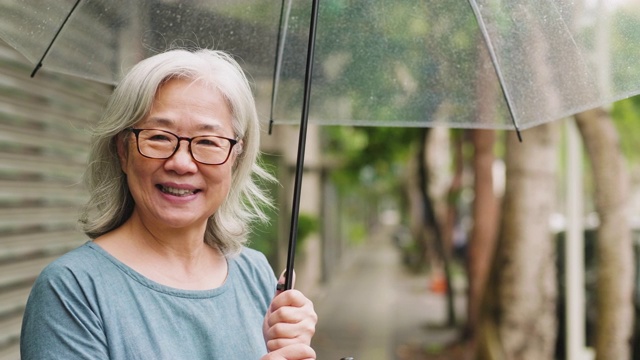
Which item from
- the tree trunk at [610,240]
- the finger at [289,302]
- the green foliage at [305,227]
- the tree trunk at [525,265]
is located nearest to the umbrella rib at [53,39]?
the finger at [289,302]

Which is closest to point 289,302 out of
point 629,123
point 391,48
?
point 391,48

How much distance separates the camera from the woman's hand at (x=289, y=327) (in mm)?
2076

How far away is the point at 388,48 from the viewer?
3330 mm

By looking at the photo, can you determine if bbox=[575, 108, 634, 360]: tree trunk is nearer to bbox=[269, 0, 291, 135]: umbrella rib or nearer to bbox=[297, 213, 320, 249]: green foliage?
bbox=[269, 0, 291, 135]: umbrella rib

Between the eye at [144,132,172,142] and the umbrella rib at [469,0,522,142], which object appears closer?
the eye at [144,132,172,142]

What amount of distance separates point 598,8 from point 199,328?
1.80 m

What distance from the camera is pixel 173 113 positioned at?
2.09 m

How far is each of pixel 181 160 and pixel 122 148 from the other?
20cm

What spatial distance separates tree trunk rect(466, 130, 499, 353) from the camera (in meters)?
11.8

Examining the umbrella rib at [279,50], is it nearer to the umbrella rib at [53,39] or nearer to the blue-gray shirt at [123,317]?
the umbrella rib at [53,39]

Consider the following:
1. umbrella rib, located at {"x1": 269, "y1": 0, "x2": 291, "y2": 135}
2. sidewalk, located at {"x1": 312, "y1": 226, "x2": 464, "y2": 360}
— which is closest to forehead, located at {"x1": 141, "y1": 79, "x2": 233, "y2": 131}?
umbrella rib, located at {"x1": 269, "y1": 0, "x2": 291, "y2": 135}

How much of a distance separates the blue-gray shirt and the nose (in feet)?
0.88

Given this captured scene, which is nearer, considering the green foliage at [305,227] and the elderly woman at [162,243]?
the elderly woman at [162,243]

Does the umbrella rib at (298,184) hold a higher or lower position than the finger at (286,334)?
higher
